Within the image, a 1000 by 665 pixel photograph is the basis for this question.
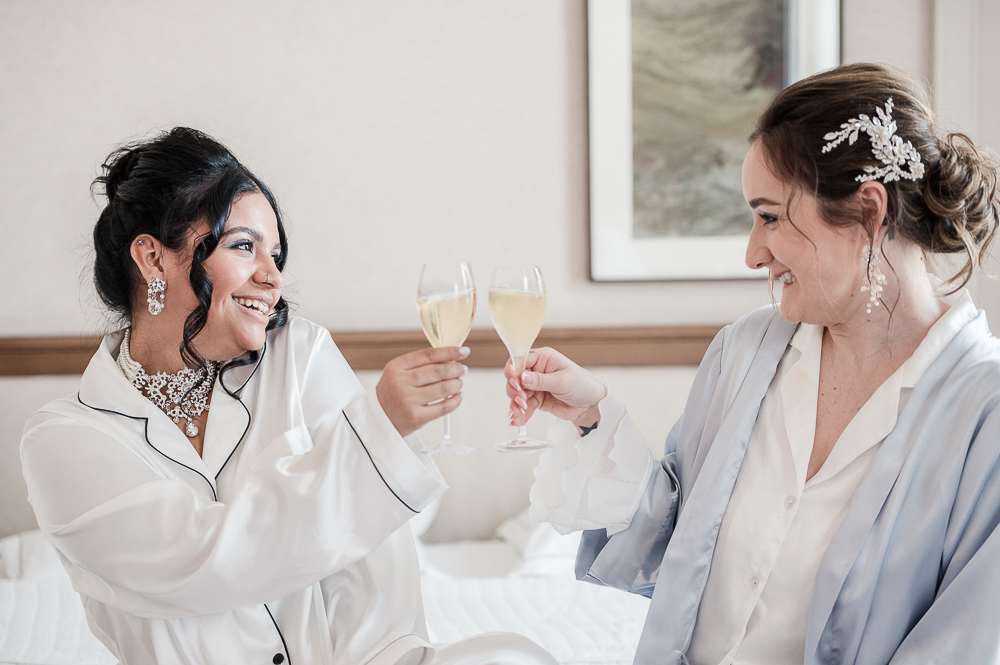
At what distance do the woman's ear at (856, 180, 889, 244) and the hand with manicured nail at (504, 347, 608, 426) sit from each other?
1.77ft

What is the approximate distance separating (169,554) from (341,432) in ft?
1.08

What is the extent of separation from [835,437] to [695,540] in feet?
Answer: 1.01

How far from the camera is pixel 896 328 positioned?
1.33 metres

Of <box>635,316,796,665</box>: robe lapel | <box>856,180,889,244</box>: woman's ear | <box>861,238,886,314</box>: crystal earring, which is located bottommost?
<box>635,316,796,665</box>: robe lapel

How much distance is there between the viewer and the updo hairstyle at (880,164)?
49.4 inches

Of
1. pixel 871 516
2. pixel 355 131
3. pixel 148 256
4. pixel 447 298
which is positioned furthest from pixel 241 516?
pixel 355 131

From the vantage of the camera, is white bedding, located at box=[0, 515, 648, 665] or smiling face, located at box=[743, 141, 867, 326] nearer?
smiling face, located at box=[743, 141, 867, 326]

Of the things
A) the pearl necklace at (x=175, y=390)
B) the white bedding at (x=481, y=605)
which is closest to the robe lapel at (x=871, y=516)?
the white bedding at (x=481, y=605)

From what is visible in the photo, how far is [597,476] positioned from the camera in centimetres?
146

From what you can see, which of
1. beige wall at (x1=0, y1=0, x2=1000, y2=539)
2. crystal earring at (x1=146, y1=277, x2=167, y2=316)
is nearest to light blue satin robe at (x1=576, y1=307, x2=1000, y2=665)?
crystal earring at (x1=146, y1=277, x2=167, y2=316)

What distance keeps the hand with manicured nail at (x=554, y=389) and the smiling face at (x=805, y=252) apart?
0.37 m

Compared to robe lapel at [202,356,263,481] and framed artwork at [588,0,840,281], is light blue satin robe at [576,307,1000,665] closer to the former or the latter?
robe lapel at [202,356,263,481]

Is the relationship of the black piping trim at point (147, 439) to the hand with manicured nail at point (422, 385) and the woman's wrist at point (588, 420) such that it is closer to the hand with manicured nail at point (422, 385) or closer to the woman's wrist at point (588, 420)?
the hand with manicured nail at point (422, 385)

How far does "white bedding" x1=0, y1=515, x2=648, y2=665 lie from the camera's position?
192 centimetres
